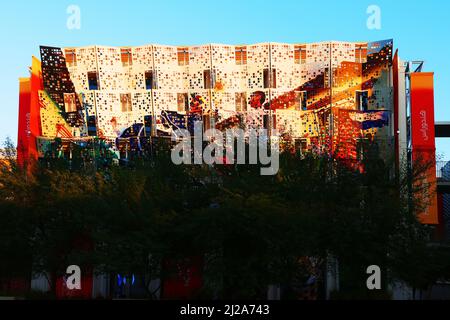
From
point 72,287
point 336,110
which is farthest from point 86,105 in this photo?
point 336,110

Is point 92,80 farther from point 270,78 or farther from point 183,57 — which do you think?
point 270,78

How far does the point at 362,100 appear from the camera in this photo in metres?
41.5

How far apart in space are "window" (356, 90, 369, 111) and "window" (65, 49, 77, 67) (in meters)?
18.6

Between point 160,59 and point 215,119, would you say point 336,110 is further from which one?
point 160,59

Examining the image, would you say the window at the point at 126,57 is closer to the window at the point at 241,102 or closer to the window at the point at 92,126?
the window at the point at 92,126

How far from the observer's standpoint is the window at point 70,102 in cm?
4316

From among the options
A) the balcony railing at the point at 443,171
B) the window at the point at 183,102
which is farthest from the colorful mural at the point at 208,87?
the balcony railing at the point at 443,171

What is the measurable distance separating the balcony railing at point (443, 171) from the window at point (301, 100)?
371 inches

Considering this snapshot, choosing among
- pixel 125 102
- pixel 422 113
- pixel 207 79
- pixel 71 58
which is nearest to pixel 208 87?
pixel 207 79

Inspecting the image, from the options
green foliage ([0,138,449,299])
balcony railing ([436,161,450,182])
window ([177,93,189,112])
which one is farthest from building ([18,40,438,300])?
green foliage ([0,138,449,299])

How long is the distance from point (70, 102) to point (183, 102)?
24.5ft

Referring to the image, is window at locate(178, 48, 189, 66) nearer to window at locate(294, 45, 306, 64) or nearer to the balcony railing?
window at locate(294, 45, 306, 64)

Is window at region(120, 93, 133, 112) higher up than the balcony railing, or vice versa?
window at region(120, 93, 133, 112)

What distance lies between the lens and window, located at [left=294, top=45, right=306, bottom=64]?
140 ft
